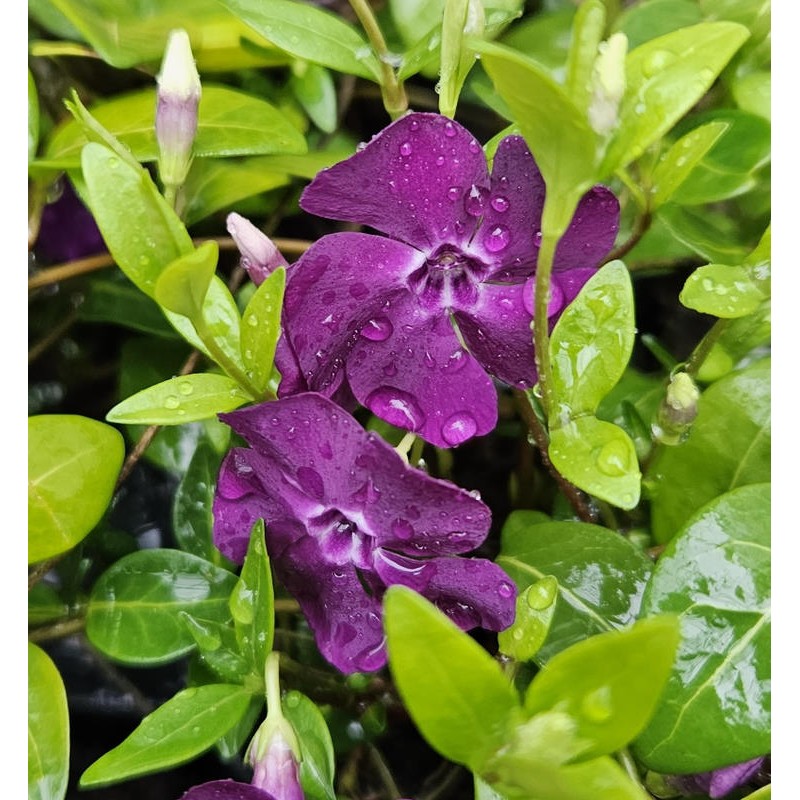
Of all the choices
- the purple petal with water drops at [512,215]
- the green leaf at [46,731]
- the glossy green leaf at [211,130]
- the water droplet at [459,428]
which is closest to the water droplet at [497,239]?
the purple petal with water drops at [512,215]

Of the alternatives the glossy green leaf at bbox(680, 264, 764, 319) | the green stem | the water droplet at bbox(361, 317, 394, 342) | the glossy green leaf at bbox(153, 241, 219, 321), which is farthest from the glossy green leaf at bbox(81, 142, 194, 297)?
the glossy green leaf at bbox(680, 264, 764, 319)

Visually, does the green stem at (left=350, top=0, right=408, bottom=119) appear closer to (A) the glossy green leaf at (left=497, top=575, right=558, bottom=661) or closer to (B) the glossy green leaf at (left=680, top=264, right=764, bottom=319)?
(B) the glossy green leaf at (left=680, top=264, right=764, bottom=319)

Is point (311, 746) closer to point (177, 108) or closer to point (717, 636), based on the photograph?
point (717, 636)

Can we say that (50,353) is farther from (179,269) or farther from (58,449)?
(179,269)

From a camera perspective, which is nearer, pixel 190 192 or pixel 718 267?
pixel 718 267

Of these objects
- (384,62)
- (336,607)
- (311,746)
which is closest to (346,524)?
(336,607)

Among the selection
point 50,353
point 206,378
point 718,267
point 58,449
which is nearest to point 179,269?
point 206,378
